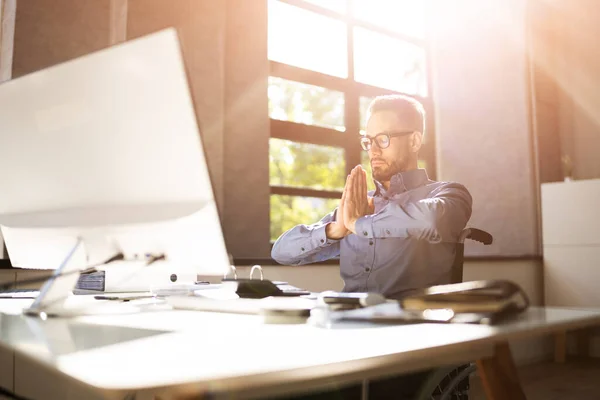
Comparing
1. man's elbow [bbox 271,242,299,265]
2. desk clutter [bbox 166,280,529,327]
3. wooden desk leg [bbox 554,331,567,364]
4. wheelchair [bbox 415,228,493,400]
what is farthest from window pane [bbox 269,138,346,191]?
desk clutter [bbox 166,280,529,327]

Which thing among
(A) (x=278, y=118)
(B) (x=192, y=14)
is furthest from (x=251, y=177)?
(B) (x=192, y=14)

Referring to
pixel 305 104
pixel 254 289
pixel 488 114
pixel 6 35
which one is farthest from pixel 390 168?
pixel 305 104

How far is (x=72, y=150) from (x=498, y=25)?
15.9 feet

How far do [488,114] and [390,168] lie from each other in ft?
10.8

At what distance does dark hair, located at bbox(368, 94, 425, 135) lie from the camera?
2.08 meters

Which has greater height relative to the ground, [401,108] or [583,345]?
[401,108]

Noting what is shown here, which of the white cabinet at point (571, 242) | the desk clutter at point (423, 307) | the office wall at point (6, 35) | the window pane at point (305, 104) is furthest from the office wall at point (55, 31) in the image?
the white cabinet at point (571, 242)

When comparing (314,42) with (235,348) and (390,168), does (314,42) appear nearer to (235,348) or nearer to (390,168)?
(390,168)

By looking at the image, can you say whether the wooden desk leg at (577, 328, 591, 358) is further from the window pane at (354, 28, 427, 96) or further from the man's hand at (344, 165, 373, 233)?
the man's hand at (344, 165, 373, 233)

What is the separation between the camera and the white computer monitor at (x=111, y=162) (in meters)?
0.93

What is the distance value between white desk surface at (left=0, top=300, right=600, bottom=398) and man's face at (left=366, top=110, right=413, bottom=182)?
110cm

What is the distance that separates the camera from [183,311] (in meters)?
1.20

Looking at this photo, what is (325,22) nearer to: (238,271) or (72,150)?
(238,271)

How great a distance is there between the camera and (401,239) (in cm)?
197
